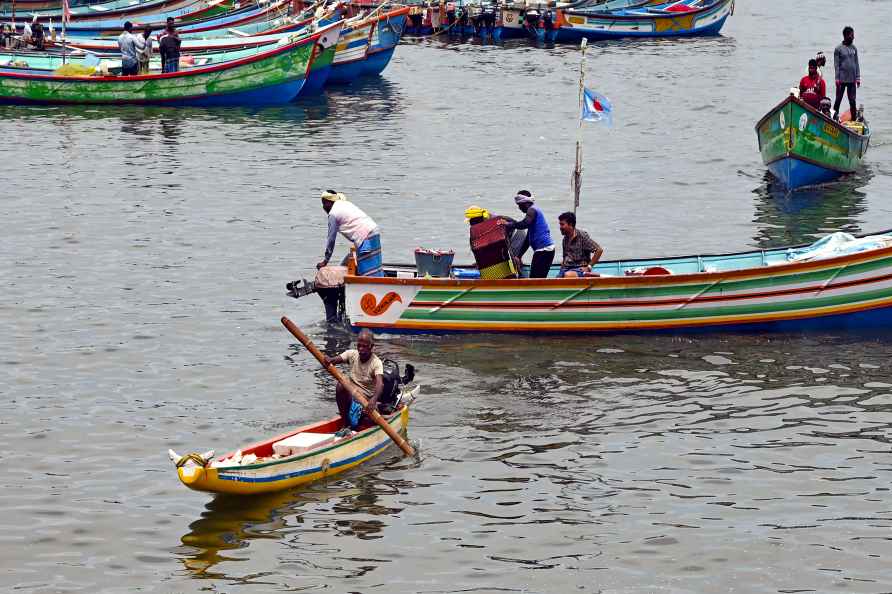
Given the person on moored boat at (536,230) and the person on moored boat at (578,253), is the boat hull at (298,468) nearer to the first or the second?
the person on moored boat at (536,230)

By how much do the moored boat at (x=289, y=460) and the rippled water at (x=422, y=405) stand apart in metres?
0.22

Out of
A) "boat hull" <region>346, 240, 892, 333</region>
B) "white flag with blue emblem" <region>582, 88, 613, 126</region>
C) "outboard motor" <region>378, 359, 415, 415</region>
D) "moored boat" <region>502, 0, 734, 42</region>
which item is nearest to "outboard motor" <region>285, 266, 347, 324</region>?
"boat hull" <region>346, 240, 892, 333</region>

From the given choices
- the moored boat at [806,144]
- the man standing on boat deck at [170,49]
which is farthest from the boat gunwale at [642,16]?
the moored boat at [806,144]

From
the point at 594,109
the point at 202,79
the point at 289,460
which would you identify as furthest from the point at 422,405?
the point at 202,79

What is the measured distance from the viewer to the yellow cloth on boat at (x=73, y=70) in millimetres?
37844

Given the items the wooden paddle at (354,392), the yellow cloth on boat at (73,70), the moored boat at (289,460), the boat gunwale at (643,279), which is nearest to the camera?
the moored boat at (289,460)

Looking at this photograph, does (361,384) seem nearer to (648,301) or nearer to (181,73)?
(648,301)

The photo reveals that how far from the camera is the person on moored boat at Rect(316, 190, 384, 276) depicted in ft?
61.7

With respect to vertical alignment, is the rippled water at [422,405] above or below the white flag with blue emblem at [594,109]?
below

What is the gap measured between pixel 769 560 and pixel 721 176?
62.5ft

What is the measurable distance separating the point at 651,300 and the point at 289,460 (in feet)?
22.2

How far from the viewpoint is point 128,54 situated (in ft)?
125

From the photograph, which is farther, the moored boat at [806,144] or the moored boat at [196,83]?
the moored boat at [196,83]

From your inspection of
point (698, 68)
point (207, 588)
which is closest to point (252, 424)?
point (207, 588)
